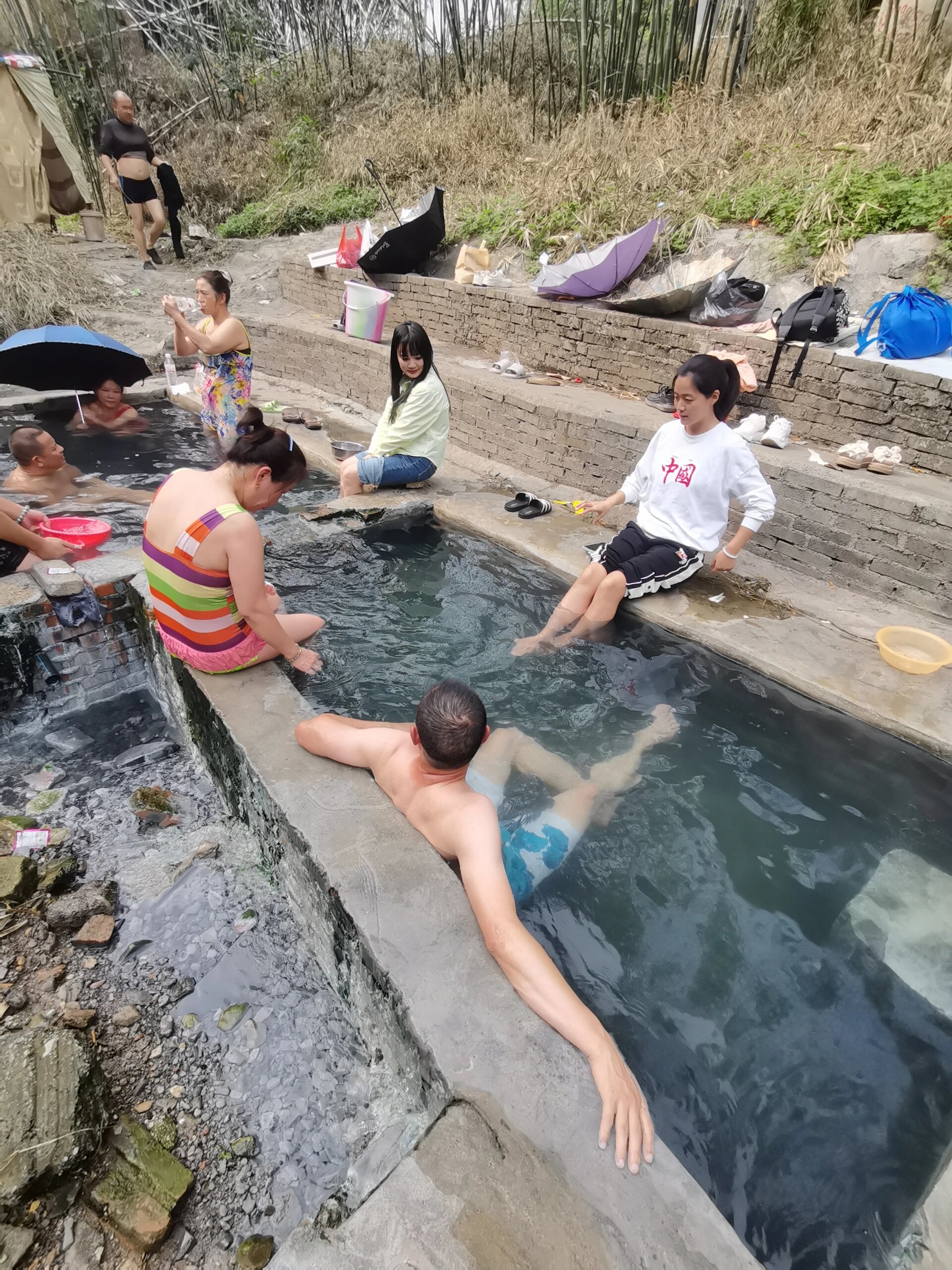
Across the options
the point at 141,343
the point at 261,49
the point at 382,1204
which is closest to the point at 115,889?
the point at 382,1204

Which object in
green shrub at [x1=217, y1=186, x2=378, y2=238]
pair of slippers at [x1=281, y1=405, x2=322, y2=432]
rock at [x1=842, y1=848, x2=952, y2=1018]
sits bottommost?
rock at [x1=842, y1=848, x2=952, y2=1018]

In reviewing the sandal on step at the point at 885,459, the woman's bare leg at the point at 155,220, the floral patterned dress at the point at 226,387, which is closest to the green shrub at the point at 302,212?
the woman's bare leg at the point at 155,220

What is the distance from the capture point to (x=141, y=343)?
871 cm

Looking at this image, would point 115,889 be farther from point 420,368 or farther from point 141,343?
point 141,343

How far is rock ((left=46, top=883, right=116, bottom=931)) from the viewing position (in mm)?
2400

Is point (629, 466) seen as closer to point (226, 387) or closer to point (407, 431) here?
point (407, 431)

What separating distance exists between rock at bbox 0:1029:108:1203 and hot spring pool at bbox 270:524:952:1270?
56.2 inches

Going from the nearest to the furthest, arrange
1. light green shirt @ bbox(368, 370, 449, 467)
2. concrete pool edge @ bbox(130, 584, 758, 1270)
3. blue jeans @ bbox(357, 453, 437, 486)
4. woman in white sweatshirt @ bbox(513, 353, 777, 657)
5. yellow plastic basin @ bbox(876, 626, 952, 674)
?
concrete pool edge @ bbox(130, 584, 758, 1270)
yellow plastic basin @ bbox(876, 626, 952, 674)
woman in white sweatshirt @ bbox(513, 353, 777, 657)
light green shirt @ bbox(368, 370, 449, 467)
blue jeans @ bbox(357, 453, 437, 486)

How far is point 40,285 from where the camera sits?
29.1 feet

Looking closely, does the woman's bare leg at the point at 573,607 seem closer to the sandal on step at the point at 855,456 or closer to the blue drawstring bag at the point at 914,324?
the sandal on step at the point at 855,456

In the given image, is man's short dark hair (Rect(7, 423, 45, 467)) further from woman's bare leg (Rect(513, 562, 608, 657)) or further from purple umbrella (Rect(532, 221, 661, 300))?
purple umbrella (Rect(532, 221, 661, 300))

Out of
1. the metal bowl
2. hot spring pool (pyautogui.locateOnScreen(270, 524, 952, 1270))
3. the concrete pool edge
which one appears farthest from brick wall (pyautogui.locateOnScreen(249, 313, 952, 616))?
the concrete pool edge

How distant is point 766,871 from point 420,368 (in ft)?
13.3

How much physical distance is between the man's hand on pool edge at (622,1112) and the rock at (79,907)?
1.88m
